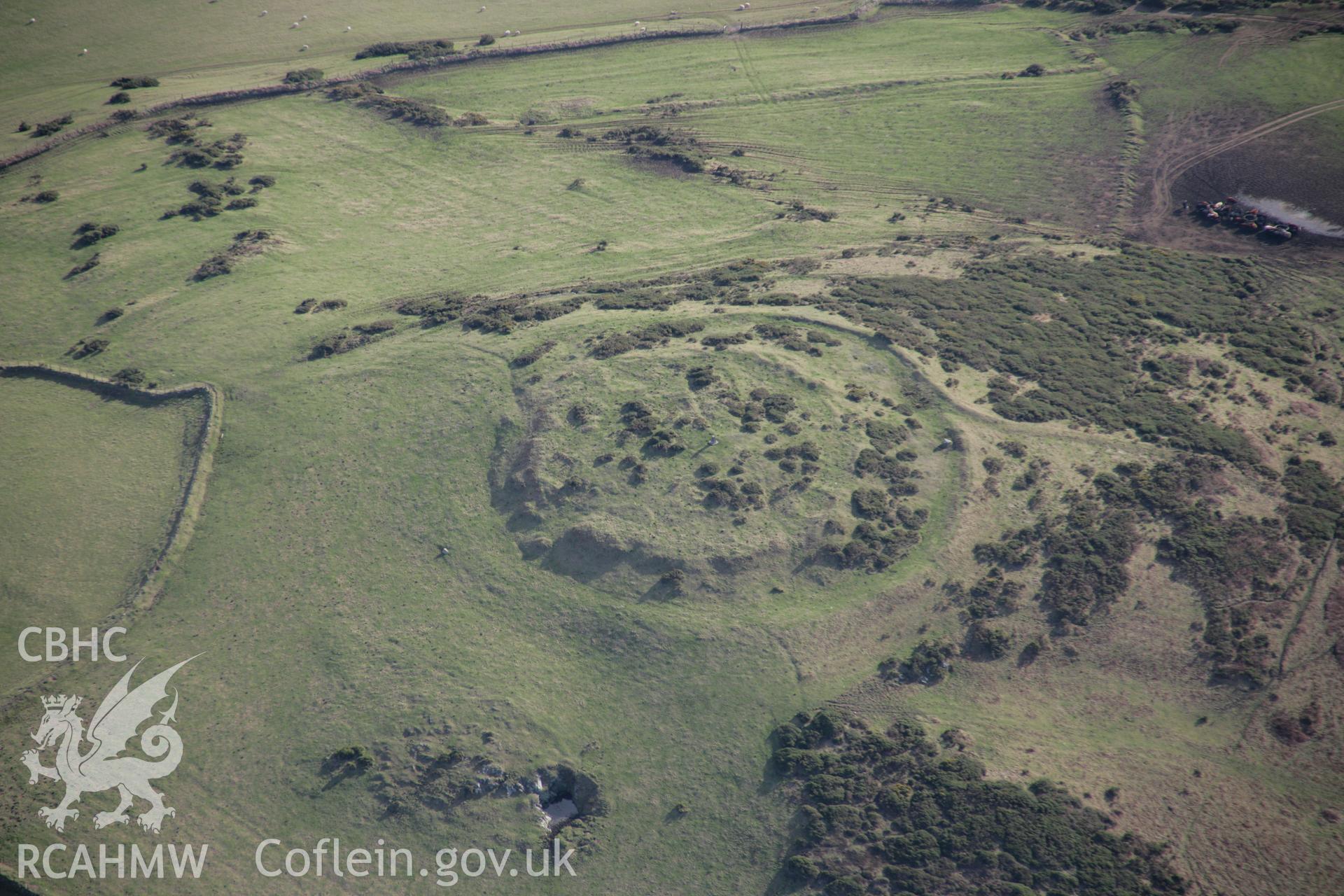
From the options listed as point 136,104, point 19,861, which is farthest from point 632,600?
point 136,104

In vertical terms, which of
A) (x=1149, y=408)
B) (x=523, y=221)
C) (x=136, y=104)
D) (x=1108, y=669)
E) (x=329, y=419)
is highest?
(x=136, y=104)

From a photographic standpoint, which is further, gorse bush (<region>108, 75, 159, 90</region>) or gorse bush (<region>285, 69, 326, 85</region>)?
gorse bush (<region>285, 69, 326, 85</region>)

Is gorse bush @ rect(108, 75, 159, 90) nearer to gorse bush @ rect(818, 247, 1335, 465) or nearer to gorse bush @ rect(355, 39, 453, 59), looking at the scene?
gorse bush @ rect(355, 39, 453, 59)

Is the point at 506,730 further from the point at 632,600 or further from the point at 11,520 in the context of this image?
the point at 11,520

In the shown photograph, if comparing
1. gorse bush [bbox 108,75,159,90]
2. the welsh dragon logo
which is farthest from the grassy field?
gorse bush [bbox 108,75,159,90]

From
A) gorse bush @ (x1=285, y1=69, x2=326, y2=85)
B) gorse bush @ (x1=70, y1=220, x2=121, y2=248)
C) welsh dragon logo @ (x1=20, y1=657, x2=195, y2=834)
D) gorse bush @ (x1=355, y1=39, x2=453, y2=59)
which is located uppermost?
gorse bush @ (x1=355, y1=39, x2=453, y2=59)
